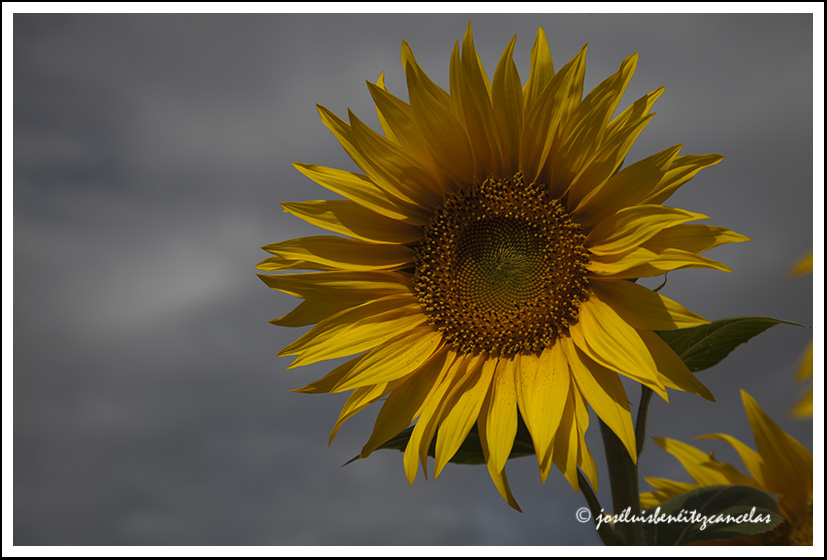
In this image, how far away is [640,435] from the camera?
1.21m

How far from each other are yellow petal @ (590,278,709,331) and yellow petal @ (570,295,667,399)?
2 cm

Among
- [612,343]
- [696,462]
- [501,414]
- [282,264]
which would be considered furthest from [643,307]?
[696,462]

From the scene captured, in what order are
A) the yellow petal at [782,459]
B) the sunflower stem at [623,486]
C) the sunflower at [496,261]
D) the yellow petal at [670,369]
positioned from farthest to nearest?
the yellow petal at [782,459] < the sunflower stem at [623,486] < the sunflower at [496,261] < the yellow petal at [670,369]

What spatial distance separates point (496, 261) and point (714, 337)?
451 mm

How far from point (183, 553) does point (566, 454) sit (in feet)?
2.95

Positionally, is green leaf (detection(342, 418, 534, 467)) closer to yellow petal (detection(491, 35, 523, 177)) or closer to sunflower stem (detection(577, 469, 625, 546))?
sunflower stem (detection(577, 469, 625, 546))

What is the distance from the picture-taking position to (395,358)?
1.30 meters

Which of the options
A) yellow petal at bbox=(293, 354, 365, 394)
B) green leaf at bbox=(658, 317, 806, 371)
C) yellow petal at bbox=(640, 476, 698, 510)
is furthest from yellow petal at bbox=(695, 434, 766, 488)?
yellow petal at bbox=(293, 354, 365, 394)

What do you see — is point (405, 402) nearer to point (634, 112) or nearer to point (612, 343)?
point (612, 343)

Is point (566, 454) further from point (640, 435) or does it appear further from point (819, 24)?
point (819, 24)

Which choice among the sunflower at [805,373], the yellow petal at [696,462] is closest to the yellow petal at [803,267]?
the sunflower at [805,373]

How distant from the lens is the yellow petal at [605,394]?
1.07 meters

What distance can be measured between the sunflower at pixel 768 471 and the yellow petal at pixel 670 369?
0.68 m

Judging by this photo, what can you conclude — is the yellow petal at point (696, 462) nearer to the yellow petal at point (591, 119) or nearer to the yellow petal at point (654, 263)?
the yellow petal at point (654, 263)
